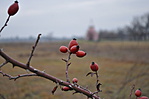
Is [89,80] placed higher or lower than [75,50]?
lower

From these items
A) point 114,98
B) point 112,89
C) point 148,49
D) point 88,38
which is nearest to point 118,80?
point 112,89

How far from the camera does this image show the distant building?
46.7 meters

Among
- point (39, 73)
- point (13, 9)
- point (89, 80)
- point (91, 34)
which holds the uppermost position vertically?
point (13, 9)

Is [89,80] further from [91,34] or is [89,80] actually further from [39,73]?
[91,34]

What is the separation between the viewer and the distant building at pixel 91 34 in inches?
1837

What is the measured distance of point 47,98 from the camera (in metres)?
6.60

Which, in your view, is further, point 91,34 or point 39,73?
point 91,34

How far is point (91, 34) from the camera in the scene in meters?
47.4

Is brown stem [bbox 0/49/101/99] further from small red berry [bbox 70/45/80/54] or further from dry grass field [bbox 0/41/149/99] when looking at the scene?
dry grass field [bbox 0/41/149/99]

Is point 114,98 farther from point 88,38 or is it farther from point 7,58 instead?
point 88,38

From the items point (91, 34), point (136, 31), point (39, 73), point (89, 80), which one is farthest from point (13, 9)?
point (91, 34)

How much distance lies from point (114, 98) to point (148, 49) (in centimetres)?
1189

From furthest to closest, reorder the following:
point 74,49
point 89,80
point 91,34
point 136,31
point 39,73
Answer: point 91,34 < point 136,31 < point 89,80 < point 74,49 < point 39,73

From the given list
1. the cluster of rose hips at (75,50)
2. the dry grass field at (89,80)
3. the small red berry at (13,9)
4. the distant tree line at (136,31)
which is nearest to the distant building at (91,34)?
the distant tree line at (136,31)
